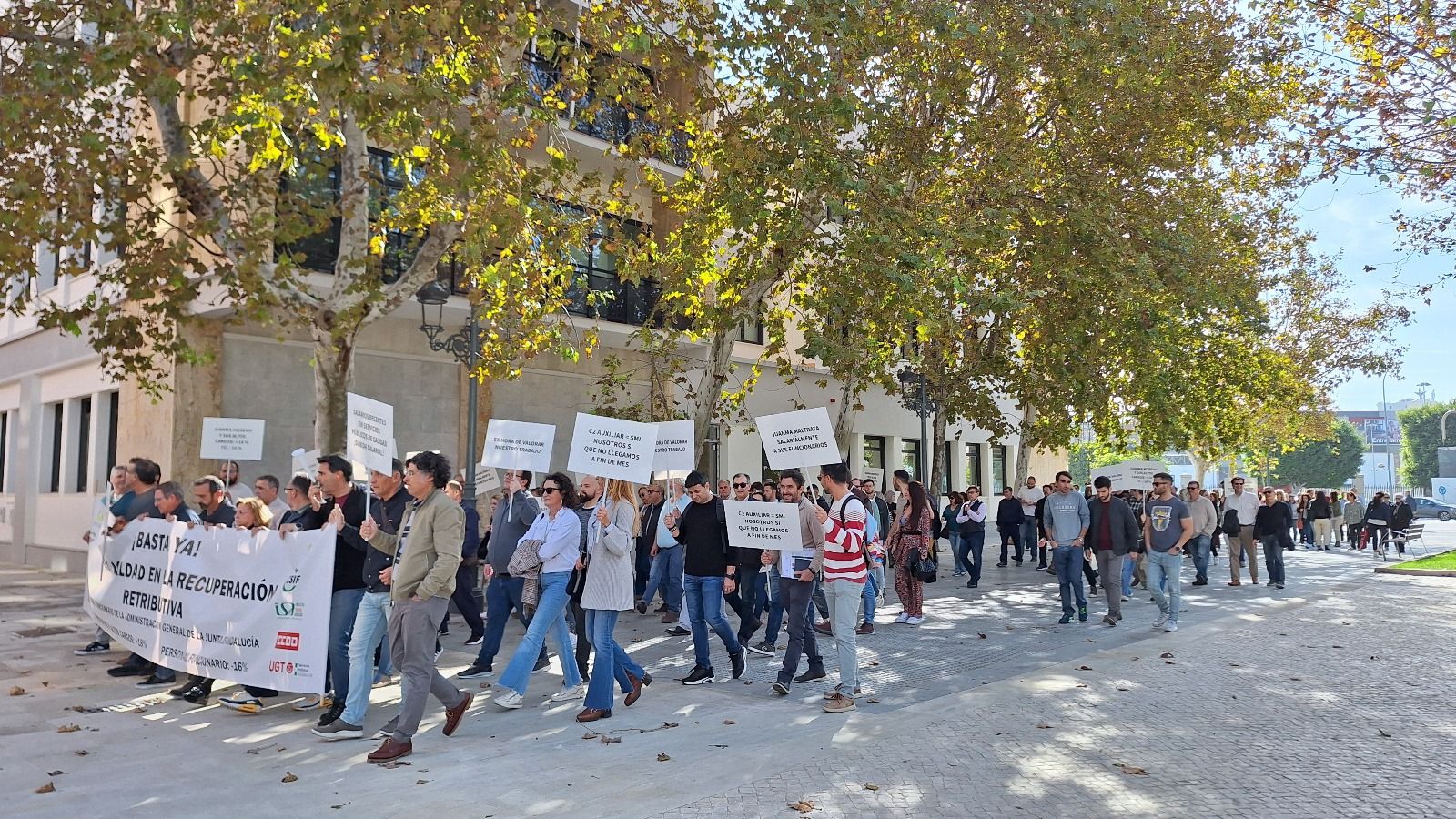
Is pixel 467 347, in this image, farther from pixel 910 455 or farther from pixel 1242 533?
pixel 910 455

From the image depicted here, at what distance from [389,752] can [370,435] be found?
2.22m

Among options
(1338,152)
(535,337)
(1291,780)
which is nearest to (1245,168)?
(1338,152)

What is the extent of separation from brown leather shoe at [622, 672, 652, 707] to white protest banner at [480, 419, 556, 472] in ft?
9.09

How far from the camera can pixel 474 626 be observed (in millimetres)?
11523

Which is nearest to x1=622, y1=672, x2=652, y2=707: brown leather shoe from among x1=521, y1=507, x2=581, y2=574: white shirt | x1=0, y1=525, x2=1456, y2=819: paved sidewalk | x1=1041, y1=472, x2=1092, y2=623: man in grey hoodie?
x1=0, y1=525, x2=1456, y2=819: paved sidewalk

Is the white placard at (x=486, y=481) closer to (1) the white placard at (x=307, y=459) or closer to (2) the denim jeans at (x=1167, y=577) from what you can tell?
(1) the white placard at (x=307, y=459)

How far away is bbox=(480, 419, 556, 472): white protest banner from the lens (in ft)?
35.2

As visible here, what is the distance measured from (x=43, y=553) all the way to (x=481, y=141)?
16096 millimetres

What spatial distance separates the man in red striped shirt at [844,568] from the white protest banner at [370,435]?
133 inches

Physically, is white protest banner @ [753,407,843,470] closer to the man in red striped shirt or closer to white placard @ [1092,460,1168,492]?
the man in red striped shirt

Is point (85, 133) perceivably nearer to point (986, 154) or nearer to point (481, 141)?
point (481, 141)

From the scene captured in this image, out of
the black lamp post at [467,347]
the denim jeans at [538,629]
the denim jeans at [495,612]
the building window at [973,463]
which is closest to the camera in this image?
the denim jeans at [538,629]

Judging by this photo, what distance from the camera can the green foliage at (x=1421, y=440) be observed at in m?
91.6

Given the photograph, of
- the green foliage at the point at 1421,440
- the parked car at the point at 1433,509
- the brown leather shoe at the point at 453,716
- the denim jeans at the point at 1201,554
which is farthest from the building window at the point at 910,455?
the green foliage at the point at 1421,440
